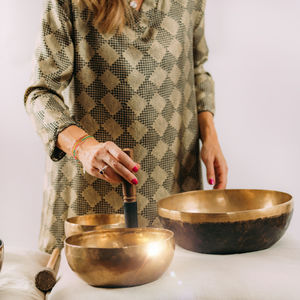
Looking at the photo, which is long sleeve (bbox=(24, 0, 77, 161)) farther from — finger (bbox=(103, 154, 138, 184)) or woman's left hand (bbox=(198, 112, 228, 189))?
woman's left hand (bbox=(198, 112, 228, 189))

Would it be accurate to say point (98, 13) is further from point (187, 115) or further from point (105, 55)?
point (187, 115)

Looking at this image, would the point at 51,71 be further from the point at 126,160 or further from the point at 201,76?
the point at 201,76

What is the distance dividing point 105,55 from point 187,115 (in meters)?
0.36

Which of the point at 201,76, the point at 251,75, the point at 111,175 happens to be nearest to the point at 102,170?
the point at 111,175

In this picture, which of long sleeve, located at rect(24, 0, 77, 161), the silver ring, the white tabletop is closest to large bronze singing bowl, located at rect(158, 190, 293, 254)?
the white tabletop

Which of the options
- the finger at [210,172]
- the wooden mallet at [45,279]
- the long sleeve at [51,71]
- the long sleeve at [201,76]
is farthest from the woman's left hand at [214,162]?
the wooden mallet at [45,279]

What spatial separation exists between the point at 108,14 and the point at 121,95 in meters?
0.25

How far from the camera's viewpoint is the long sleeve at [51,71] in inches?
40.1

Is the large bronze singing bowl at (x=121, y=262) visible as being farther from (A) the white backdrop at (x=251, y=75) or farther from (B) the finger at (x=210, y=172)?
(A) the white backdrop at (x=251, y=75)

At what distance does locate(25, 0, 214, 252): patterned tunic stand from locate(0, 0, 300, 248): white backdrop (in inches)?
37.2

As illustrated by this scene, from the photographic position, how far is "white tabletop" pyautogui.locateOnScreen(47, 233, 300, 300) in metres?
0.57

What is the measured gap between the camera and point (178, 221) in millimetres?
734

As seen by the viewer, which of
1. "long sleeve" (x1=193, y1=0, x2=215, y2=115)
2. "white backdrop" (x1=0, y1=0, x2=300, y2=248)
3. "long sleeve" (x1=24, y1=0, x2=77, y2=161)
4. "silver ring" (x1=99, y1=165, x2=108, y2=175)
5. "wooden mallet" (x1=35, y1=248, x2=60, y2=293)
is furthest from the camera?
"white backdrop" (x1=0, y1=0, x2=300, y2=248)

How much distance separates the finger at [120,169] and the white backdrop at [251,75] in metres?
1.60
